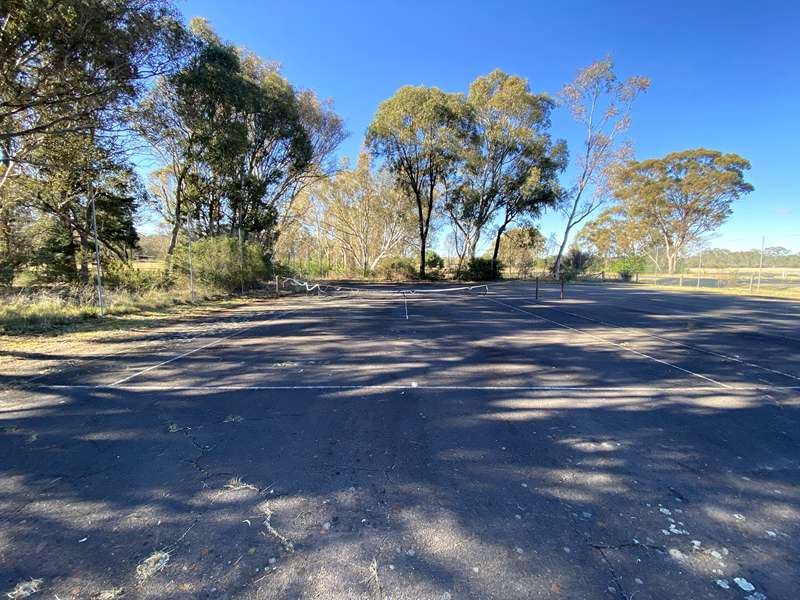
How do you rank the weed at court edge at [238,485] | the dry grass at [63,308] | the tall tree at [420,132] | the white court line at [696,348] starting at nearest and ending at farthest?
the weed at court edge at [238,485]
the white court line at [696,348]
the dry grass at [63,308]
the tall tree at [420,132]

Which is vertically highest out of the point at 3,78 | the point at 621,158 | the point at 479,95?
the point at 479,95

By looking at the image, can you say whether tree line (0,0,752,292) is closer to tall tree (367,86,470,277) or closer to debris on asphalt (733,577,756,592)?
tall tree (367,86,470,277)

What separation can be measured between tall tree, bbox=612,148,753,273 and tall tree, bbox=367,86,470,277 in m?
15.7

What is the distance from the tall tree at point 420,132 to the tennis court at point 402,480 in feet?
84.9

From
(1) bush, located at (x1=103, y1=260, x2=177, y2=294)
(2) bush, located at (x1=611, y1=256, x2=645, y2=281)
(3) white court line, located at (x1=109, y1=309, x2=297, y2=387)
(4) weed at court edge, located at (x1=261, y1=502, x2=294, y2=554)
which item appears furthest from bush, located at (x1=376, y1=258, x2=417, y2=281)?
(4) weed at court edge, located at (x1=261, y1=502, x2=294, y2=554)

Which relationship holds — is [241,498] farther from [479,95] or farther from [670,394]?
[479,95]

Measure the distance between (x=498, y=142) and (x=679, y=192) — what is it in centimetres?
2220

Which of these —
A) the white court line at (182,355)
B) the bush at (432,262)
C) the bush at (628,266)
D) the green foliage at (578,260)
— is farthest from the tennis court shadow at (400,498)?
the green foliage at (578,260)

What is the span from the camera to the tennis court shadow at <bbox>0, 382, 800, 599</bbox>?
180cm

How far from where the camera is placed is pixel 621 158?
97.7 feet

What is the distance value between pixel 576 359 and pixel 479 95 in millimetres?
28785

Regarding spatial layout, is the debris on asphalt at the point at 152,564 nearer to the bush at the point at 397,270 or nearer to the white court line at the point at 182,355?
the white court line at the point at 182,355

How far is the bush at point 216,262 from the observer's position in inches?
615

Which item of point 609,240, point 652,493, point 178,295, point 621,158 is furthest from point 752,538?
point 609,240
